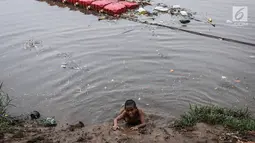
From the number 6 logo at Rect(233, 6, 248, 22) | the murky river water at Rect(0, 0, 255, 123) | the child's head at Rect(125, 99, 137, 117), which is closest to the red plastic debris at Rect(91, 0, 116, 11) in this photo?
the murky river water at Rect(0, 0, 255, 123)

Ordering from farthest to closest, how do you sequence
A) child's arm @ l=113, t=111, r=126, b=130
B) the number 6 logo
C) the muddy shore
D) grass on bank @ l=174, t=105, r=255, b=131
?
1. the number 6 logo
2. child's arm @ l=113, t=111, r=126, b=130
3. grass on bank @ l=174, t=105, r=255, b=131
4. the muddy shore

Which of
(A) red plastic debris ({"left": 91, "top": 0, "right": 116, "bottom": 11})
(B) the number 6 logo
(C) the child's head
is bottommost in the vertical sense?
(C) the child's head

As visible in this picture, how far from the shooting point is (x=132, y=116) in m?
4.71

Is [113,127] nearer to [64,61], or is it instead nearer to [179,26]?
[64,61]

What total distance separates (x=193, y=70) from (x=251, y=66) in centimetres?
146

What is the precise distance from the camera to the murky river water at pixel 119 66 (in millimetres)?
5930

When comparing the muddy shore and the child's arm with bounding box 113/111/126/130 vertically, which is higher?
the child's arm with bounding box 113/111/126/130

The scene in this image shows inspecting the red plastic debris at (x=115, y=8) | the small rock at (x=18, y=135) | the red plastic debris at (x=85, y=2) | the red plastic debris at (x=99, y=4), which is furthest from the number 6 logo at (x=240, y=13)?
the small rock at (x=18, y=135)

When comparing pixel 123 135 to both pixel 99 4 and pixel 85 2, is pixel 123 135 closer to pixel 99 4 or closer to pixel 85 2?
pixel 99 4

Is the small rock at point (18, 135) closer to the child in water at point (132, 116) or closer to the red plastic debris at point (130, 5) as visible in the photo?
the child in water at point (132, 116)

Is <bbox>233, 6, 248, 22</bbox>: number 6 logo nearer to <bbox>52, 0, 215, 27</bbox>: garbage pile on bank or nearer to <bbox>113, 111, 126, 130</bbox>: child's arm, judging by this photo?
<bbox>52, 0, 215, 27</bbox>: garbage pile on bank

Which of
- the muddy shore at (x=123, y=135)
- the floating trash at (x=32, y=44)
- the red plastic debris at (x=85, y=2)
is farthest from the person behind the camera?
the red plastic debris at (x=85, y=2)

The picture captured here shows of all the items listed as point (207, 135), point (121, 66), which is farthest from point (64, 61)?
point (207, 135)

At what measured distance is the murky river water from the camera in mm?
5930
